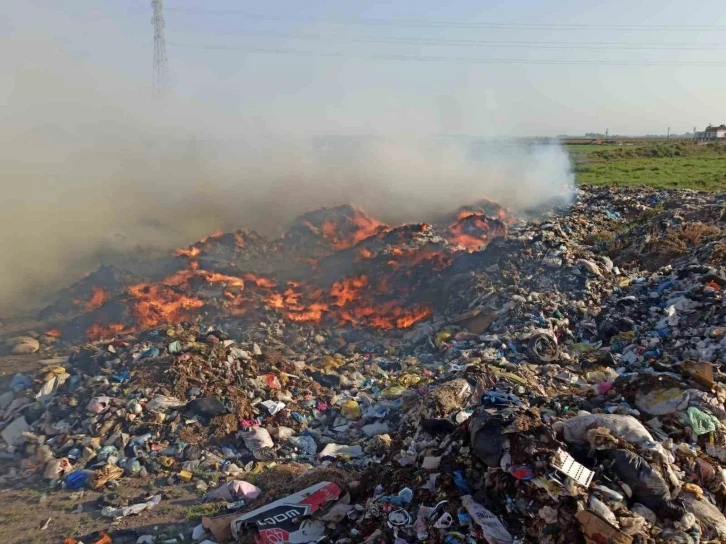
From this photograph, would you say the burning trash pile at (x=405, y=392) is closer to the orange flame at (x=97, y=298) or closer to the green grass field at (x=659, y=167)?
the orange flame at (x=97, y=298)

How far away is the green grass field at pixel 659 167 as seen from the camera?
2425 centimetres

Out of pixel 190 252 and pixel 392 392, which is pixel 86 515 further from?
pixel 190 252

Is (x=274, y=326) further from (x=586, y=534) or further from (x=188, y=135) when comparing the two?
(x=188, y=135)

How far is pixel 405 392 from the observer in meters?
7.25

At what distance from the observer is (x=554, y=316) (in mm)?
9211

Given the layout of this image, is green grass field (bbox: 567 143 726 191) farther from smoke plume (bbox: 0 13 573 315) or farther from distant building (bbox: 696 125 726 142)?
distant building (bbox: 696 125 726 142)

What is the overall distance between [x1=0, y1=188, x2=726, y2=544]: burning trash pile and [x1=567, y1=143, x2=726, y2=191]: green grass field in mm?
11643

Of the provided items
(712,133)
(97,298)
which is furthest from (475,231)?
(712,133)

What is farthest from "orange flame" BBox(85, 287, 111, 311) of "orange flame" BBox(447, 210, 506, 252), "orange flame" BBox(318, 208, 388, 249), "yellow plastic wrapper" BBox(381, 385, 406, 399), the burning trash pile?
"orange flame" BBox(447, 210, 506, 252)

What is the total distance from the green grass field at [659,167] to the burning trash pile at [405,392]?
11.6 m

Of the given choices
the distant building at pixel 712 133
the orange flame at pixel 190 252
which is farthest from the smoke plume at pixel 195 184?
the distant building at pixel 712 133

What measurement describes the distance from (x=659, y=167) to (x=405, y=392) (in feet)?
98.8

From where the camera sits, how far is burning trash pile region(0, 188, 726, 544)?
3.87m

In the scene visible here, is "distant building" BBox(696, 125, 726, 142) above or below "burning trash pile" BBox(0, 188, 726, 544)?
above
